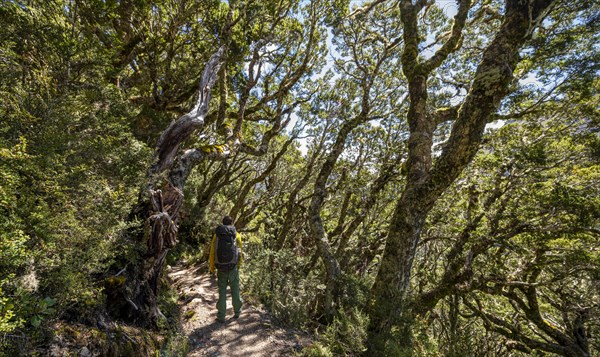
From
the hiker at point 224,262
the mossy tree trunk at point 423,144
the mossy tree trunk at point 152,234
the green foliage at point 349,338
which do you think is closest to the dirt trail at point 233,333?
the hiker at point 224,262

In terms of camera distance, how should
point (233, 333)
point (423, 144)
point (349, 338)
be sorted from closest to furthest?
point (349, 338)
point (423, 144)
point (233, 333)

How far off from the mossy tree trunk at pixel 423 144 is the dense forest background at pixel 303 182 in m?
0.03

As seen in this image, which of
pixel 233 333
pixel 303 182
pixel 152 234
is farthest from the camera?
pixel 303 182

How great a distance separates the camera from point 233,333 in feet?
18.2

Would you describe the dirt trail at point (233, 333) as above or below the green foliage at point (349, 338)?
below


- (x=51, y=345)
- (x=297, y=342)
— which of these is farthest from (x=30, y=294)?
(x=297, y=342)

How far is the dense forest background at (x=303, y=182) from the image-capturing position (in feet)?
10.3

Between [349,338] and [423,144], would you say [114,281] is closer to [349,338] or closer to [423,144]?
[349,338]

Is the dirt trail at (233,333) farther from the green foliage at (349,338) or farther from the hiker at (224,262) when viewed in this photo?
the green foliage at (349,338)

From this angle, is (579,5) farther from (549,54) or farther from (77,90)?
(77,90)

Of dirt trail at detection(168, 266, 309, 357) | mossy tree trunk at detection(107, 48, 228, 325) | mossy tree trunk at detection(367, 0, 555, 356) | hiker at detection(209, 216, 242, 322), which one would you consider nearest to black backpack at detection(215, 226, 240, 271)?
hiker at detection(209, 216, 242, 322)

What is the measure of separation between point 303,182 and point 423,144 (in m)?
6.19

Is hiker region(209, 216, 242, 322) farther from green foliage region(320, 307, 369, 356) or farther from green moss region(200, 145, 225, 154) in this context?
green moss region(200, 145, 225, 154)

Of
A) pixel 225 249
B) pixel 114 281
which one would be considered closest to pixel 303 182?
pixel 225 249
